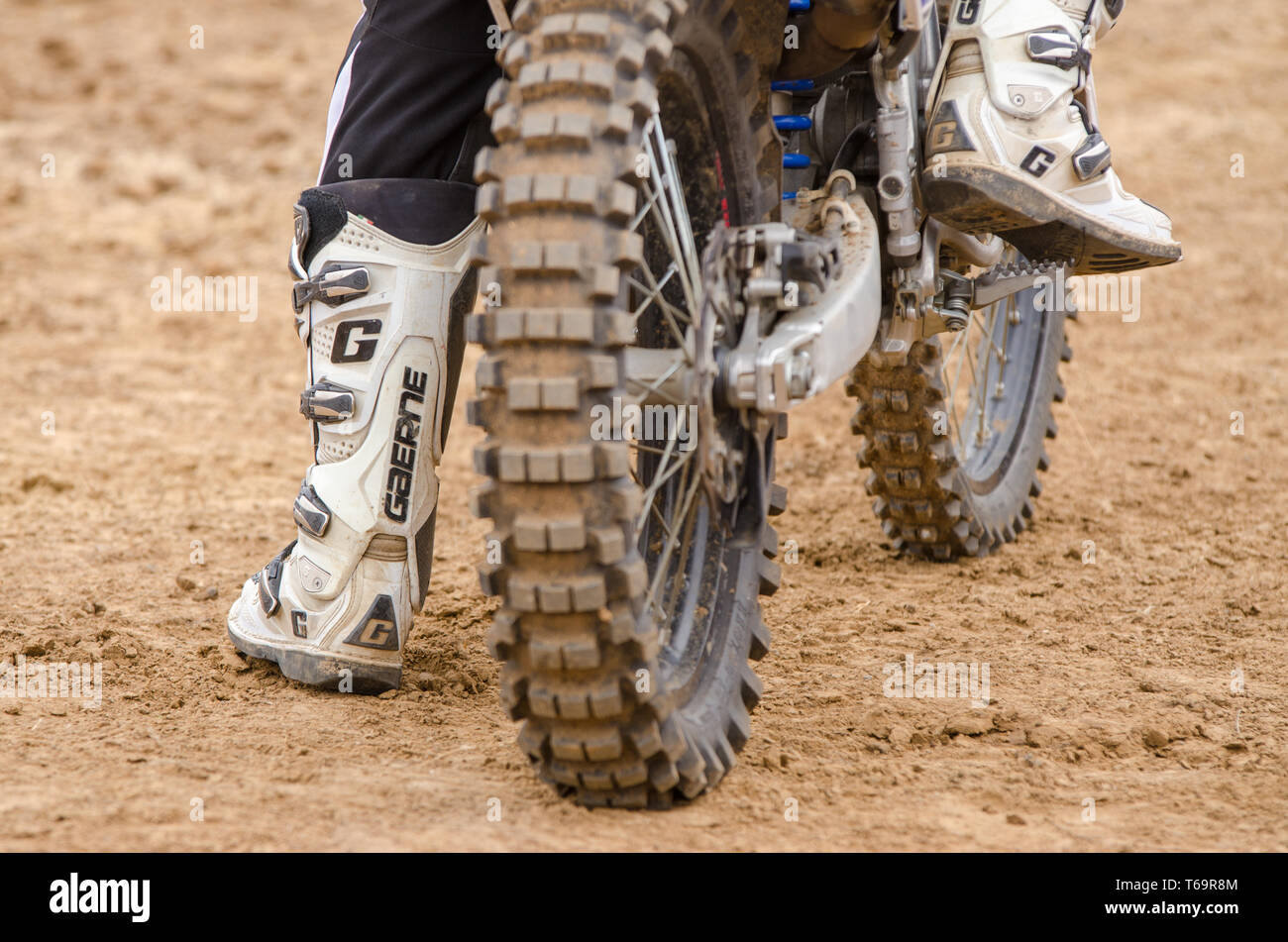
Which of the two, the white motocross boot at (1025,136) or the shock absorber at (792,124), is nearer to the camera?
the white motocross boot at (1025,136)

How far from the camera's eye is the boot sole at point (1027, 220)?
8.38 feet

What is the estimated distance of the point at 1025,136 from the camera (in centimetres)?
258

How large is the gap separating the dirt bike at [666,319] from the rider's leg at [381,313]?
0.45m

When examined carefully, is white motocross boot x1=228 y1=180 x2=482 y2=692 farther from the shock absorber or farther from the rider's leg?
the shock absorber

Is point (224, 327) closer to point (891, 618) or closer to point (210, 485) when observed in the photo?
point (210, 485)

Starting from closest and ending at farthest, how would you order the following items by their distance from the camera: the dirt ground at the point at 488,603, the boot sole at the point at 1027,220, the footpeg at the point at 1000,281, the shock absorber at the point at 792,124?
1. the dirt ground at the point at 488,603
2. the boot sole at the point at 1027,220
3. the shock absorber at the point at 792,124
4. the footpeg at the point at 1000,281

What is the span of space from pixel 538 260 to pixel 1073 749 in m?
1.35

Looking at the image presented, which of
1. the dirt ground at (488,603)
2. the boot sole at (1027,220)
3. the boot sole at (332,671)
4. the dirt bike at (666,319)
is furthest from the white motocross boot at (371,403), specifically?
the boot sole at (1027,220)

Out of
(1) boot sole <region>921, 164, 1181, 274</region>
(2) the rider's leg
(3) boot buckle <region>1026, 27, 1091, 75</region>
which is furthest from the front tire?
(3) boot buckle <region>1026, 27, 1091, 75</region>

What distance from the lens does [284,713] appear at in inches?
103

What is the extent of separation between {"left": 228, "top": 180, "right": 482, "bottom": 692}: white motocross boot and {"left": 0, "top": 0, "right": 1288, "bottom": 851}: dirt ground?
15cm

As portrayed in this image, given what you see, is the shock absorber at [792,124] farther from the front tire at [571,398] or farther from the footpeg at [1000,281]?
the front tire at [571,398]

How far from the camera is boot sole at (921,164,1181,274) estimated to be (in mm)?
2553

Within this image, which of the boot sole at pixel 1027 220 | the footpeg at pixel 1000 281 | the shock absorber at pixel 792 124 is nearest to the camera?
the boot sole at pixel 1027 220
